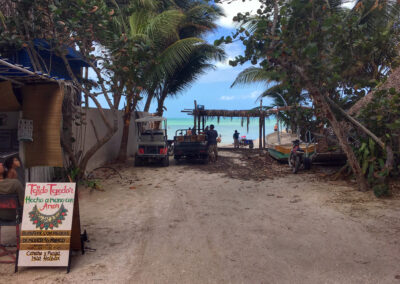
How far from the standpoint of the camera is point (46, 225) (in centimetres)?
387

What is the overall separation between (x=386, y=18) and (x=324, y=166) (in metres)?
7.20

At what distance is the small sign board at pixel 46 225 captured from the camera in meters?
3.80

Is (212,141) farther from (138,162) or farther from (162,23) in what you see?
(162,23)

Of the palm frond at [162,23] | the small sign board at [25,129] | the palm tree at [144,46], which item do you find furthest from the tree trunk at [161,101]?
the small sign board at [25,129]

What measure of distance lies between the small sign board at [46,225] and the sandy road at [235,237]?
0.59ft

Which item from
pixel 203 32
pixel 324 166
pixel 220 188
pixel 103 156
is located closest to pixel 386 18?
pixel 324 166

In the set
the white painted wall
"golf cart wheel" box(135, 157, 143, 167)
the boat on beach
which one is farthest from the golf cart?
the boat on beach

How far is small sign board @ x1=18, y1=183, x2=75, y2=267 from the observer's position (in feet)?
12.5

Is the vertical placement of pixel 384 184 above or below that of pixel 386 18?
below

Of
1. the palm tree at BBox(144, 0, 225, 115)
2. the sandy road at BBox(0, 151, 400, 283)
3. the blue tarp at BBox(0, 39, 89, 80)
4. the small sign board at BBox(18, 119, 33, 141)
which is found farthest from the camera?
the palm tree at BBox(144, 0, 225, 115)

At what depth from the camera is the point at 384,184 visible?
24.5 feet

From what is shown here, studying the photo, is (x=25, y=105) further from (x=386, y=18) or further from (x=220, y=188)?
(x=386, y=18)

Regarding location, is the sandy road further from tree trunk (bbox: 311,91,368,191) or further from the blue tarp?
the blue tarp

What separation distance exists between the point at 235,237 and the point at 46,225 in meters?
2.81
